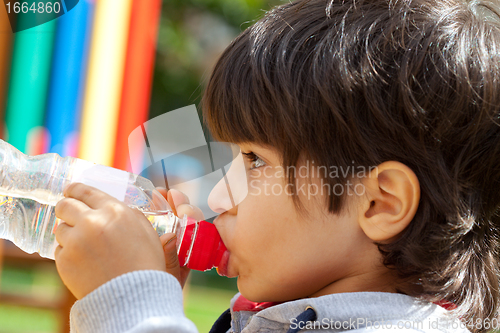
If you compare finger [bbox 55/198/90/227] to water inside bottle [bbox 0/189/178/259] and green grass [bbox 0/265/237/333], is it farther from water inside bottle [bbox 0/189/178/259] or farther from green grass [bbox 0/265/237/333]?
green grass [bbox 0/265/237/333]

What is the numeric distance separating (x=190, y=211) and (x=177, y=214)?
0.03 metres

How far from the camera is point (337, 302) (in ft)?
2.14

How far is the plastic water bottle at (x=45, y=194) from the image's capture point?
87 cm

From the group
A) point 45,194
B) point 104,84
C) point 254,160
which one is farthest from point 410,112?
point 104,84

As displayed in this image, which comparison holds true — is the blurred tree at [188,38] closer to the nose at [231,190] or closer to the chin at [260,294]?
the nose at [231,190]

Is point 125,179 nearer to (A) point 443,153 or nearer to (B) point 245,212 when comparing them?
(B) point 245,212

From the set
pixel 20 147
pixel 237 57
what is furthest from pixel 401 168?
pixel 20 147

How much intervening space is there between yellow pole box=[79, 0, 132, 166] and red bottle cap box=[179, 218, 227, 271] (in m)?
0.74

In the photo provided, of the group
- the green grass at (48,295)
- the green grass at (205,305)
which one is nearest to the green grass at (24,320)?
the green grass at (48,295)

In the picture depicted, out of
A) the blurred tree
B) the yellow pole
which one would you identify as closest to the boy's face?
the yellow pole

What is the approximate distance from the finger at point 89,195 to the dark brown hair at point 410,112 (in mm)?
233

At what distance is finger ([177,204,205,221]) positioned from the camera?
88 centimetres

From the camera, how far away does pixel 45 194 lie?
2.95 feet

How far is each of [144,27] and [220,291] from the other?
203cm
